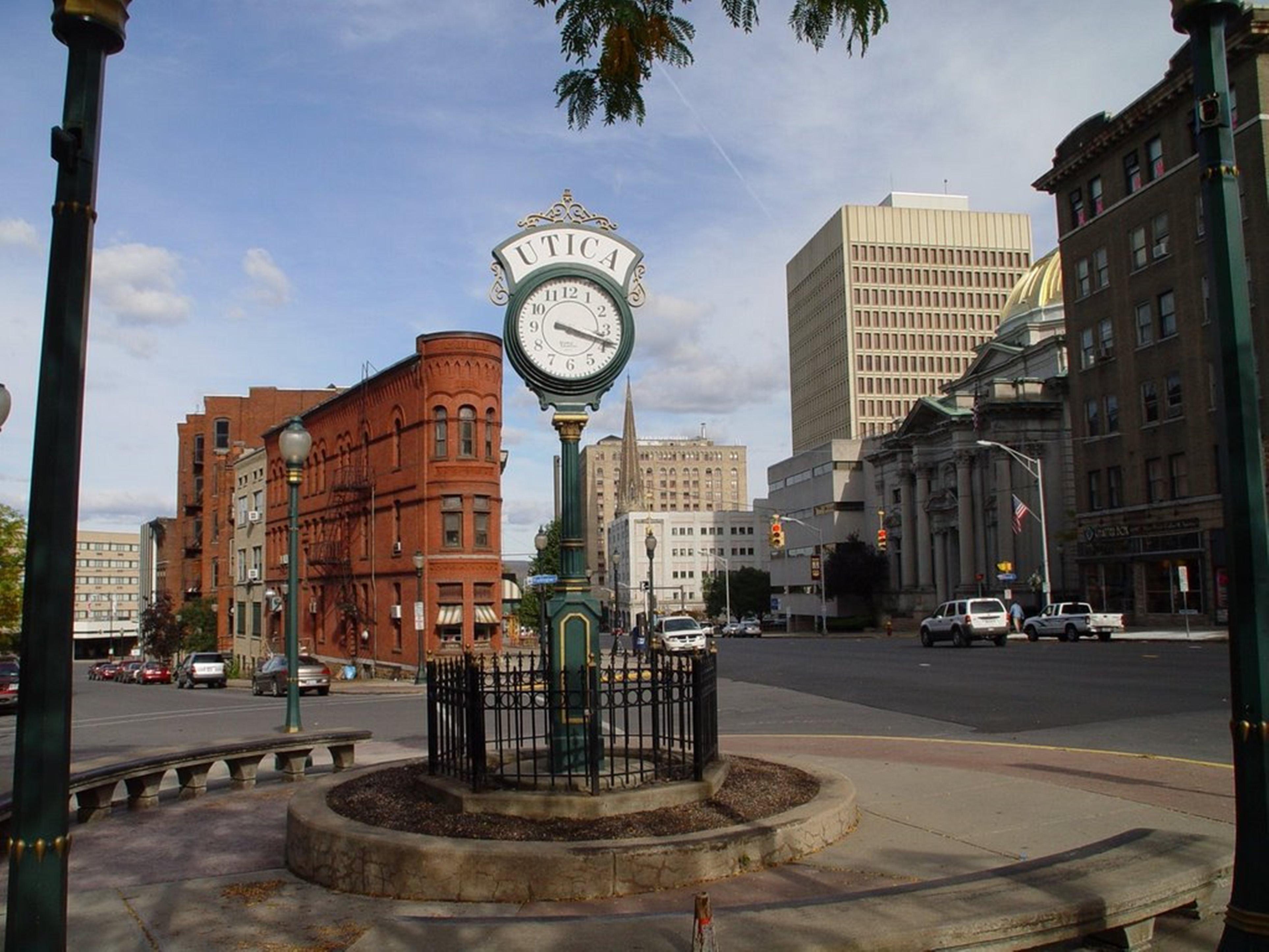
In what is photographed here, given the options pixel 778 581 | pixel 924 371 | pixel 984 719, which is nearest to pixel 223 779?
pixel 984 719

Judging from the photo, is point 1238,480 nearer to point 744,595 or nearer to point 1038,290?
point 1038,290

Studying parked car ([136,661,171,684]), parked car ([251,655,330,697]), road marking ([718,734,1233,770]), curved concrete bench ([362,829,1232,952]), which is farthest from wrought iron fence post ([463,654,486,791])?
parked car ([136,661,171,684])

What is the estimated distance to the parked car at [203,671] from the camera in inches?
1859

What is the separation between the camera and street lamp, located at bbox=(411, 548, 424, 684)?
38.2 metres

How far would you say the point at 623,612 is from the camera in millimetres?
151250

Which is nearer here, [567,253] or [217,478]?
[567,253]

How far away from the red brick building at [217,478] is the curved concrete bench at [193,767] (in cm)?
6616

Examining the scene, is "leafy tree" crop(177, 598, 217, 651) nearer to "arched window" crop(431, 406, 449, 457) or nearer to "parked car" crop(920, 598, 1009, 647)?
"arched window" crop(431, 406, 449, 457)

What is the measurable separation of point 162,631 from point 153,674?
2474 cm

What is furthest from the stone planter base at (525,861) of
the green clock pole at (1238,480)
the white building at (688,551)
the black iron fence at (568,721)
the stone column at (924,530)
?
the white building at (688,551)

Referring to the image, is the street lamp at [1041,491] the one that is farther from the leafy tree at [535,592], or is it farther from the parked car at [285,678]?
the parked car at [285,678]

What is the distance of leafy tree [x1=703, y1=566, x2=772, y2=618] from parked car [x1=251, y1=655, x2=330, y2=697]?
3786 inches

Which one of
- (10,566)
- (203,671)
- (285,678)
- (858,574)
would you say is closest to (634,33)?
(285,678)

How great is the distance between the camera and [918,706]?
2014cm
